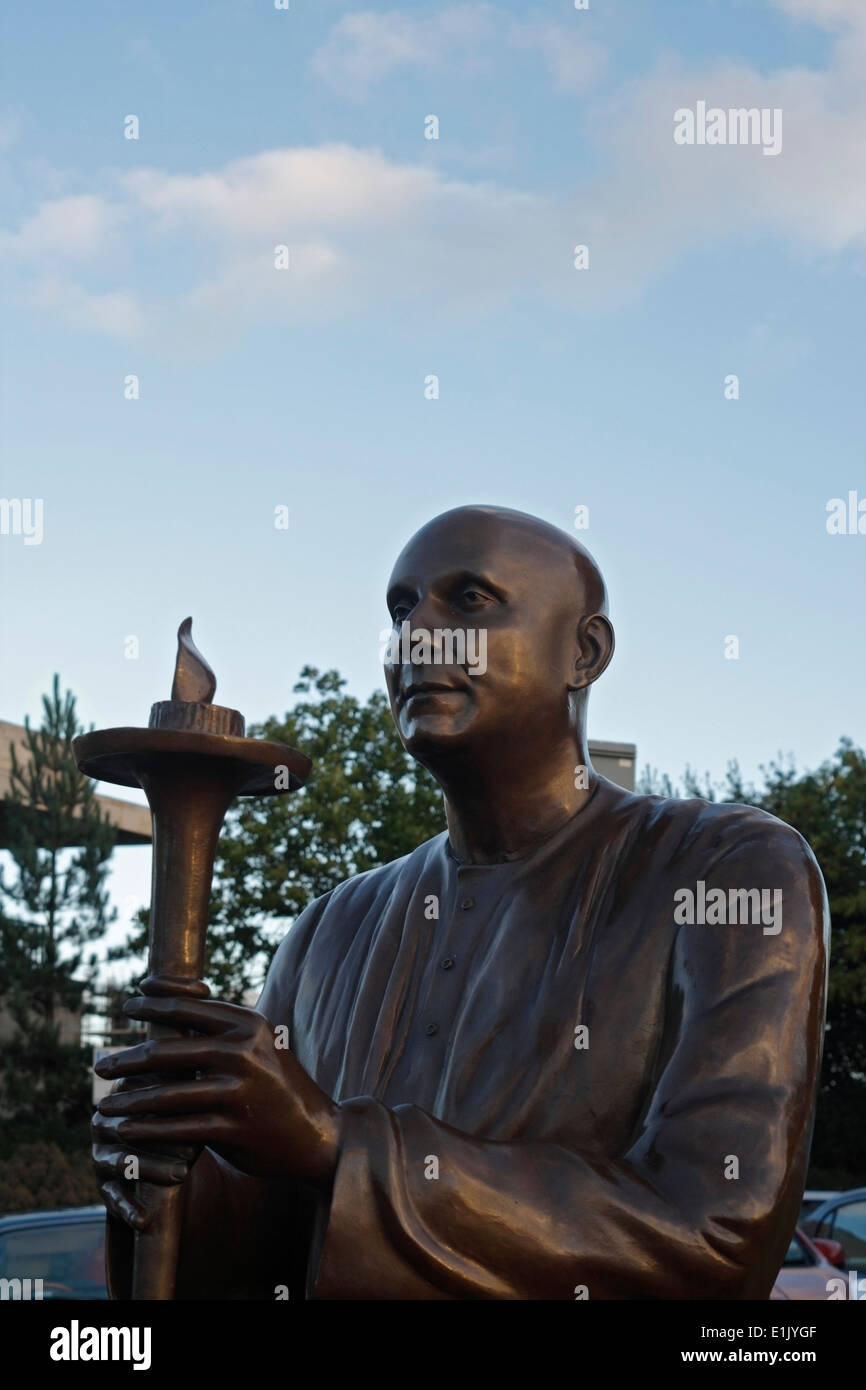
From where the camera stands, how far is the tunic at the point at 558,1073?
270cm

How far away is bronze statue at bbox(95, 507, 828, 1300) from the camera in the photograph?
2.68 metres

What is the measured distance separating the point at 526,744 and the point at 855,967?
2857 centimetres

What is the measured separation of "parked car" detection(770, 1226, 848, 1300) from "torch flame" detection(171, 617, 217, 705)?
1095 centimetres

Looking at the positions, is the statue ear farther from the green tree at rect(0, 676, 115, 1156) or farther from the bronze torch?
the green tree at rect(0, 676, 115, 1156)

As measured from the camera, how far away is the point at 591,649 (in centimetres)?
346

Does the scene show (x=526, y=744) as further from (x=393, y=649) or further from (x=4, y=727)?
(x=4, y=727)

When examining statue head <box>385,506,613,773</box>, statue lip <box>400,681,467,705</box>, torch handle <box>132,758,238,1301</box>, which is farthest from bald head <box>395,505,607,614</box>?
torch handle <box>132,758,238,1301</box>

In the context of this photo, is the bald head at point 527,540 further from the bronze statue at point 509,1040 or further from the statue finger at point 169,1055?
the statue finger at point 169,1055

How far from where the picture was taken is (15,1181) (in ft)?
81.9

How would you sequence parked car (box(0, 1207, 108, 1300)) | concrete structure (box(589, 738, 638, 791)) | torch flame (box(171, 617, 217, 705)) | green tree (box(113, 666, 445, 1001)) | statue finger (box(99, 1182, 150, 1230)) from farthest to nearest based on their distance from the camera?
1. green tree (box(113, 666, 445, 1001))
2. concrete structure (box(589, 738, 638, 791))
3. parked car (box(0, 1207, 108, 1300))
4. torch flame (box(171, 617, 217, 705))
5. statue finger (box(99, 1182, 150, 1230))

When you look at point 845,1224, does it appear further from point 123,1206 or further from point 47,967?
point 47,967

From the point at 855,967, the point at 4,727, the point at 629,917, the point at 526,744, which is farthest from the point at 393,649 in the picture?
the point at 4,727

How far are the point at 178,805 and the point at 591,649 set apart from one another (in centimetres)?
110

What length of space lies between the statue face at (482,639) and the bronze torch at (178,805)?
0.57 meters
